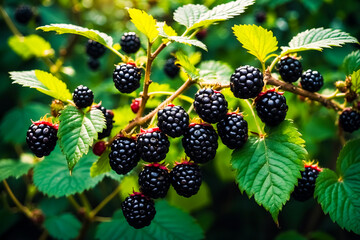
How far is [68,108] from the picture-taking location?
4.84ft

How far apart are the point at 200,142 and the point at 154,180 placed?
28cm

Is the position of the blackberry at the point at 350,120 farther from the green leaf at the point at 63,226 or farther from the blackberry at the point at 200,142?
the green leaf at the point at 63,226

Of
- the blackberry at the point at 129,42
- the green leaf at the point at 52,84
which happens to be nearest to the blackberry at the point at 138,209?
the green leaf at the point at 52,84

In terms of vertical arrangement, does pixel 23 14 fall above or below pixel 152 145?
above

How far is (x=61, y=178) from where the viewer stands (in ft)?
6.50

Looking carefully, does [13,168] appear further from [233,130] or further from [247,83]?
[247,83]

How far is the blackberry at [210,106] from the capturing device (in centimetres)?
132

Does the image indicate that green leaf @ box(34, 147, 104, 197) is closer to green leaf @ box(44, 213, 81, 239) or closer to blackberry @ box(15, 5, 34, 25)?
green leaf @ box(44, 213, 81, 239)

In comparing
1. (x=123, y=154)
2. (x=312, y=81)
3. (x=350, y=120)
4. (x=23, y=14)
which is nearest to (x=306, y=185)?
(x=350, y=120)

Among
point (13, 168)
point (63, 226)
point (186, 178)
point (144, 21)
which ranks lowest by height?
point (63, 226)

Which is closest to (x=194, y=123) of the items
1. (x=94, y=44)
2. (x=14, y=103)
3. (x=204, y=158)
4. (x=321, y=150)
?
(x=204, y=158)

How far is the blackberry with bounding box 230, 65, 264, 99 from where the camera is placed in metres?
1.33

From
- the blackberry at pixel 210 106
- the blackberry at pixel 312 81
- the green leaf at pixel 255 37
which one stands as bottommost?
the blackberry at pixel 312 81

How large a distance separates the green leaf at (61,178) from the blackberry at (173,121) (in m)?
0.81
